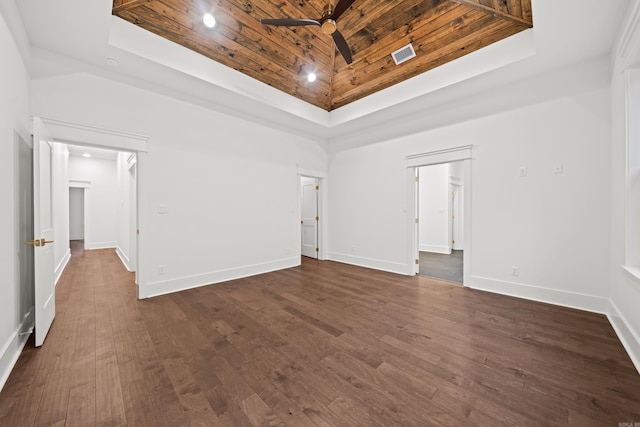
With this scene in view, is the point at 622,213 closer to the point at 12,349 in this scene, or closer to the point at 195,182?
the point at 195,182

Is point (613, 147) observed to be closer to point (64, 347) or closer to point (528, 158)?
point (528, 158)

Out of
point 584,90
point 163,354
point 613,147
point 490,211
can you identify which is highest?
point 584,90

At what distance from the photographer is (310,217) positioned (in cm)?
655

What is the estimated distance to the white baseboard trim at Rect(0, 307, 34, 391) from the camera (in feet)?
5.72

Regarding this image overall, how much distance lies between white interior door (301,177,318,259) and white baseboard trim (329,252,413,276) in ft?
2.02

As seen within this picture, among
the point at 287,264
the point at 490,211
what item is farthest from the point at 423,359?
the point at 287,264

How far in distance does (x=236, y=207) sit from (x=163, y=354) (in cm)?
272

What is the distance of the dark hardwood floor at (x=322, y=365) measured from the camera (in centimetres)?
147

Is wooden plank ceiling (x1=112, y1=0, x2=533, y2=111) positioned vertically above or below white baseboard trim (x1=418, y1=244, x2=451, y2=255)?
above

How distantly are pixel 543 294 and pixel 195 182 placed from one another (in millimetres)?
5377

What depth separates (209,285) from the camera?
398 centimetres

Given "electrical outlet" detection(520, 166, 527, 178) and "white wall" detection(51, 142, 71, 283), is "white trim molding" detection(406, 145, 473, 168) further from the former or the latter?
"white wall" detection(51, 142, 71, 283)

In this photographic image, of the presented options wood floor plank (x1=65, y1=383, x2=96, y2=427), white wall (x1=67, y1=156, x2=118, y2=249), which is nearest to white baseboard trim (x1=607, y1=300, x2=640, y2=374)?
wood floor plank (x1=65, y1=383, x2=96, y2=427)

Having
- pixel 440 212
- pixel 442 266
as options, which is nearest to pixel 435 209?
pixel 440 212
